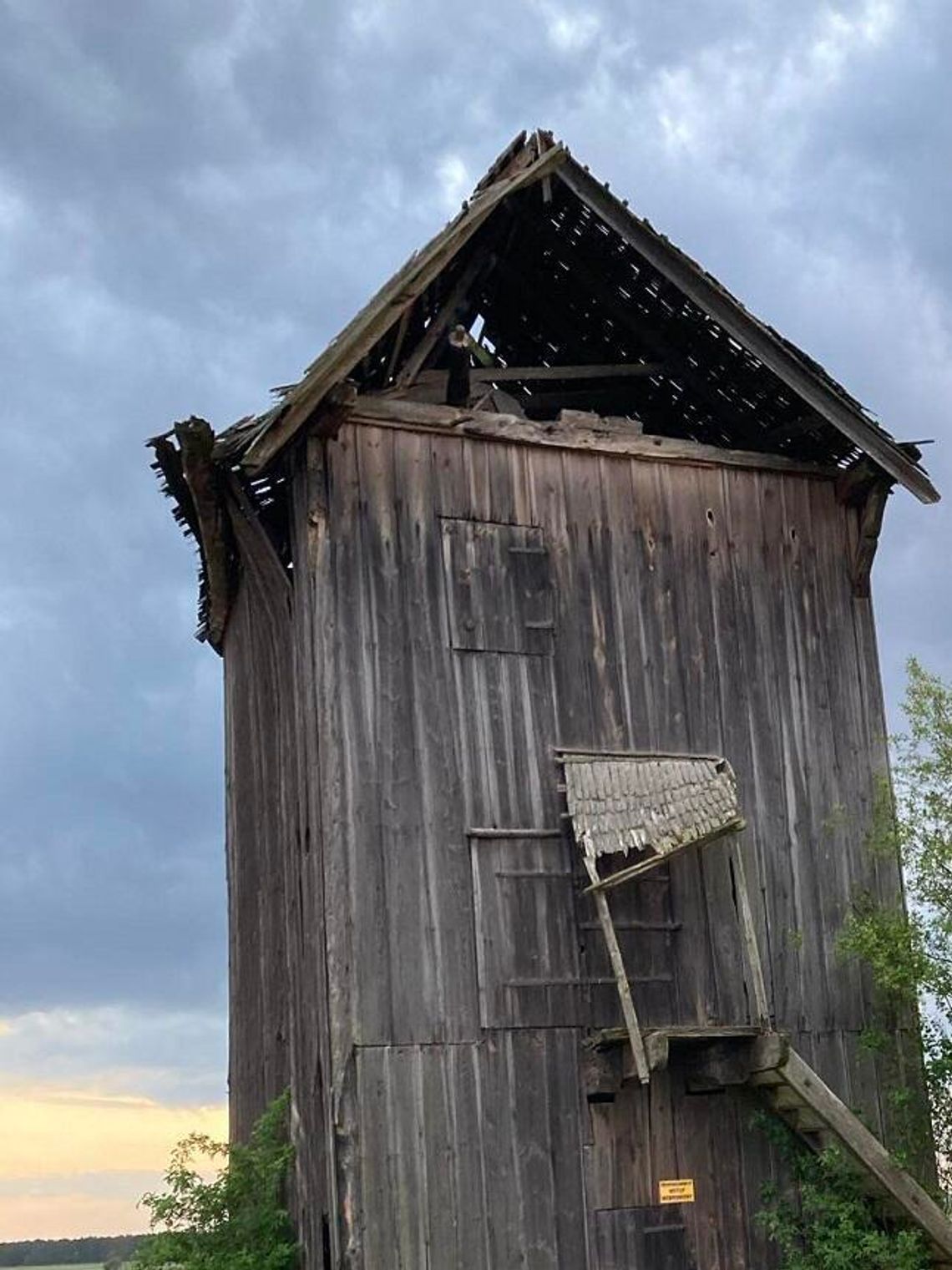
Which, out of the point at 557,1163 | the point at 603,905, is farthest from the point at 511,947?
the point at 557,1163

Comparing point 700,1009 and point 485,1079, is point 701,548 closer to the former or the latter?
point 700,1009

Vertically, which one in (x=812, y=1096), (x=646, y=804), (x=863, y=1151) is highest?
(x=646, y=804)

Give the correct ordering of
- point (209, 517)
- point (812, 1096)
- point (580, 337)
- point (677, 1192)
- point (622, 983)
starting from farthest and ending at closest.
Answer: point (580, 337) < point (209, 517) < point (677, 1192) < point (812, 1096) < point (622, 983)

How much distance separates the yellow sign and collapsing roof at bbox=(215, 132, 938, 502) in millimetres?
7272

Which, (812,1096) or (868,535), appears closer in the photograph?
(812,1096)

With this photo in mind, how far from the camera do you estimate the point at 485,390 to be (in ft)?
59.8

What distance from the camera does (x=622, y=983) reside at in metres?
15.2

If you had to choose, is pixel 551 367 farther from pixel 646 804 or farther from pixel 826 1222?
pixel 826 1222

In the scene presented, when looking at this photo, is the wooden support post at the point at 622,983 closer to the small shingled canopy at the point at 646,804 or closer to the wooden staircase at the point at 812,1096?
the small shingled canopy at the point at 646,804

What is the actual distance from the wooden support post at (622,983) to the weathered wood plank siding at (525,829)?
53cm

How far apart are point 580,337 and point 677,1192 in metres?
9.15

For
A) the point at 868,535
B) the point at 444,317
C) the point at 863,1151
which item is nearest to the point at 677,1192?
the point at 863,1151

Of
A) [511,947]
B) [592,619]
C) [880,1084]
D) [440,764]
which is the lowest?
[880,1084]

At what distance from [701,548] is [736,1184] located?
246 inches
